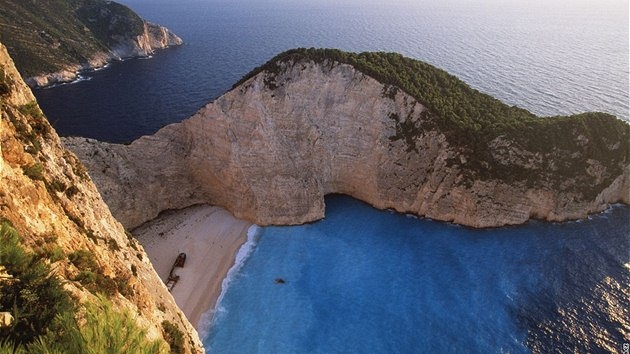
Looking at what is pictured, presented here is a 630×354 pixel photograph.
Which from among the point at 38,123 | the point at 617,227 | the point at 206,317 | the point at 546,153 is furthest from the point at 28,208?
the point at 617,227

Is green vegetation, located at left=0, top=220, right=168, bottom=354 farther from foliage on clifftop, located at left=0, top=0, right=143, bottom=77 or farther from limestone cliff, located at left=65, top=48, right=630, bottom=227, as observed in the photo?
foliage on clifftop, located at left=0, top=0, right=143, bottom=77

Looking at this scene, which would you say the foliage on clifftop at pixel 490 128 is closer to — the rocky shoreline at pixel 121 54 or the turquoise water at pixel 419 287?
the turquoise water at pixel 419 287

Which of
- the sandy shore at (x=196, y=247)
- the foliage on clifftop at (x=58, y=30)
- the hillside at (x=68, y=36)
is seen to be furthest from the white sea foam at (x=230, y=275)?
the foliage on clifftop at (x=58, y=30)

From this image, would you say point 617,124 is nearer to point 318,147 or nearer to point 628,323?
point 628,323

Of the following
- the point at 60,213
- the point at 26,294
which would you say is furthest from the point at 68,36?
A: the point at 26,294

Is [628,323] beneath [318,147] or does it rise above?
beneath

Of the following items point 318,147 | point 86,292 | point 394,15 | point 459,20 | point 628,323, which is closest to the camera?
point 86,292
